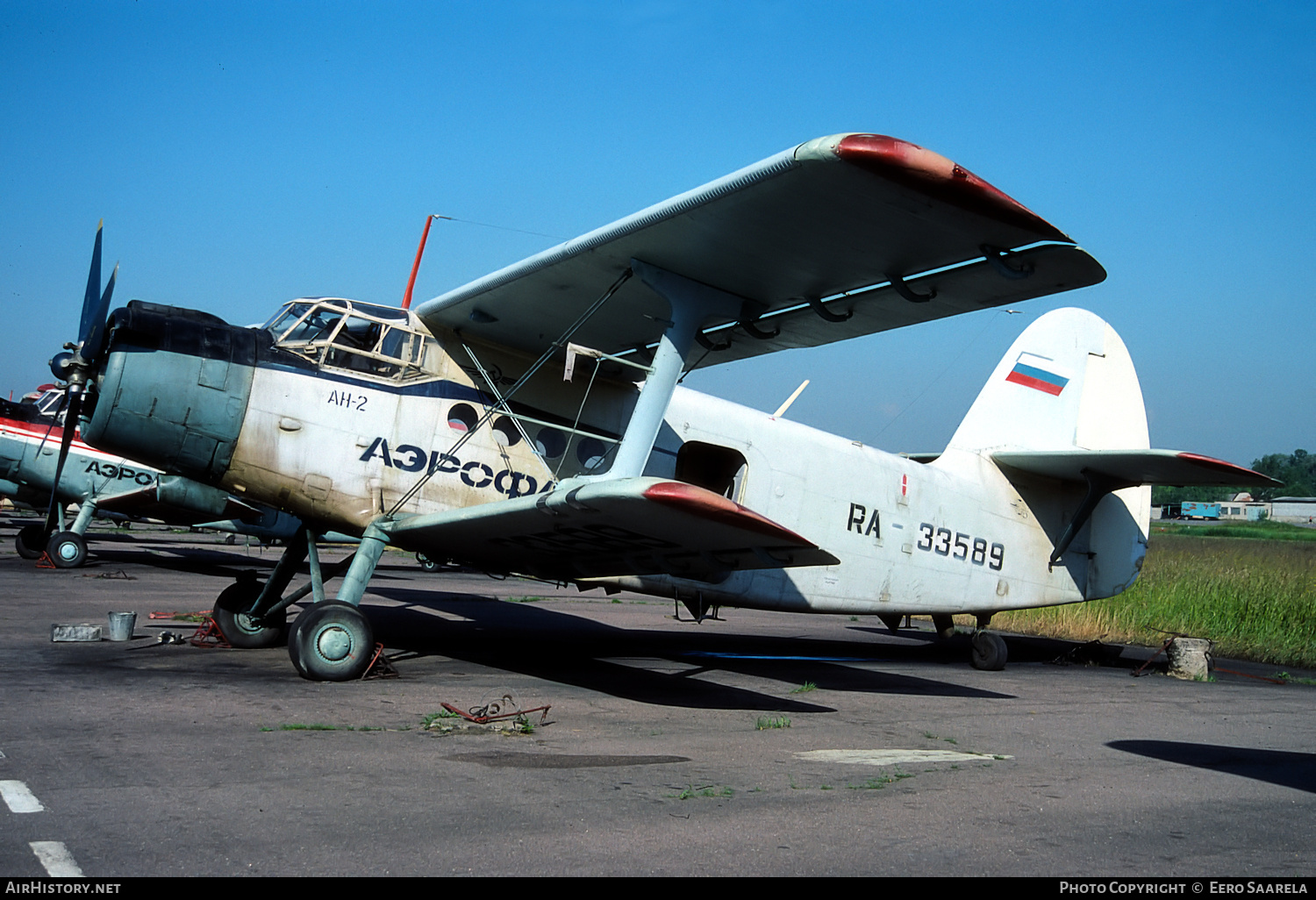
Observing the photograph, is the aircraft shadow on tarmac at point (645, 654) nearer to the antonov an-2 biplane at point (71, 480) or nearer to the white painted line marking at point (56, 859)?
the white painted line marking at point (56, 859)

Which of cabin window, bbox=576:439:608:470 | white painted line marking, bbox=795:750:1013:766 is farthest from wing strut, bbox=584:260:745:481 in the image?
white painted line marking, bbox=795:750:1013:766

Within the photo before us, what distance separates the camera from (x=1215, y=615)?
49.4 ft

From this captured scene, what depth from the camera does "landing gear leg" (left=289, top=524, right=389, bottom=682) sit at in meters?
7.22

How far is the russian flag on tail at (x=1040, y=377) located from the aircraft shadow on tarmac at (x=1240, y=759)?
5.52 m

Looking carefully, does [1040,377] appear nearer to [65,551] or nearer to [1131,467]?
[1131,467]

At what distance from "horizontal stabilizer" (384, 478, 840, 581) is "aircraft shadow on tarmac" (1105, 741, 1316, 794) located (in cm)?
251

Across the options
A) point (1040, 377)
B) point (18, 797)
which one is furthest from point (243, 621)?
point (1040, 377)

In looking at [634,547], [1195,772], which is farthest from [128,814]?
[1195,772]

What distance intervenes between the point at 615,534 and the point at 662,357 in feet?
4.86

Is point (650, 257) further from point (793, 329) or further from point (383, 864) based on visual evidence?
point (383, 864)

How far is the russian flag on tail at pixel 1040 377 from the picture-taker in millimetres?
11578

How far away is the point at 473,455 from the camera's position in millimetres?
8312

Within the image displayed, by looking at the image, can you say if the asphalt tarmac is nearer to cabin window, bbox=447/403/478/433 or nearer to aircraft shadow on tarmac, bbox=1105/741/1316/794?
aircraft shadow on tarmac, bbox=1105/741/1316/794

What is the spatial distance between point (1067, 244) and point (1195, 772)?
319 cm
